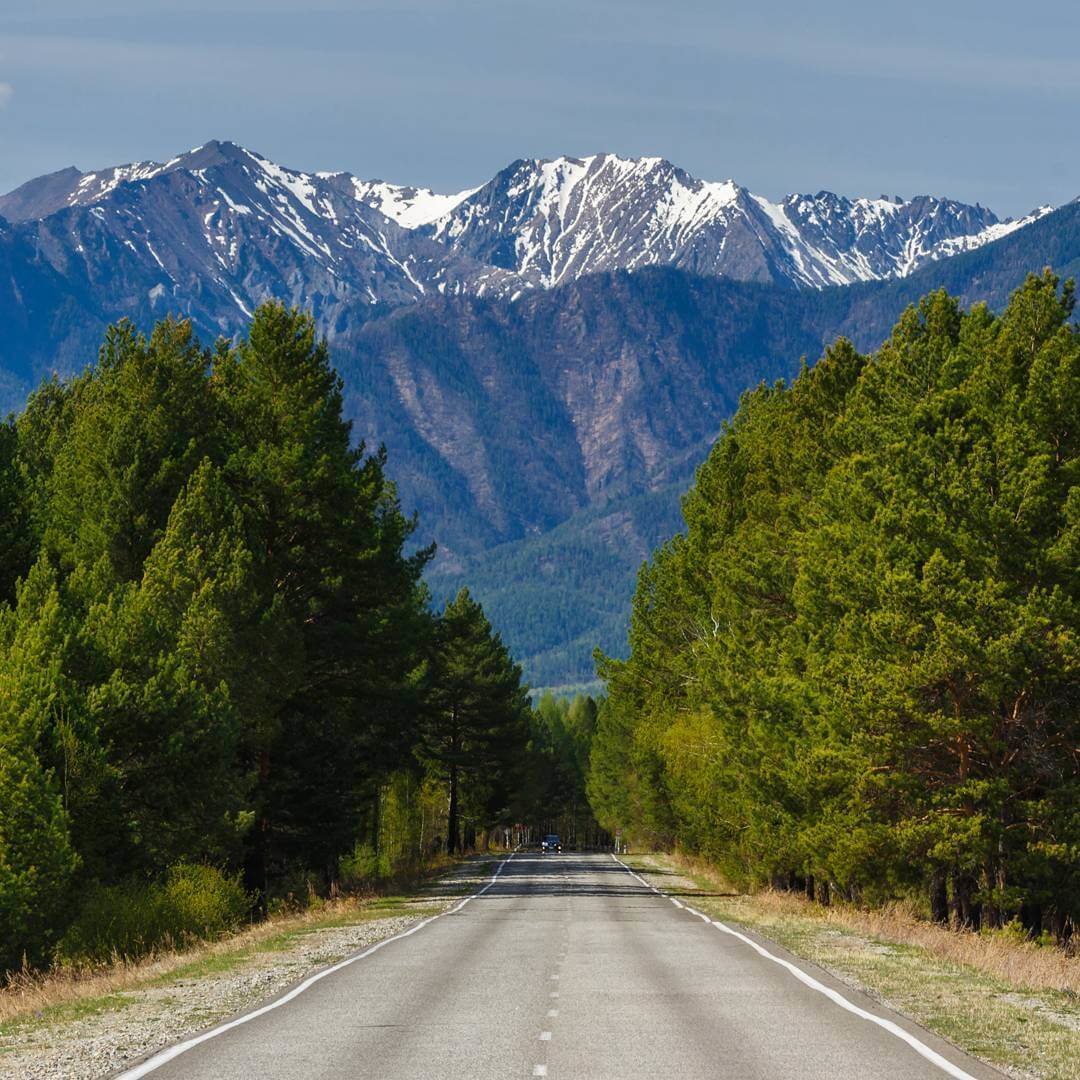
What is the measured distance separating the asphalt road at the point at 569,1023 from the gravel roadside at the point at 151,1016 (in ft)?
2.24

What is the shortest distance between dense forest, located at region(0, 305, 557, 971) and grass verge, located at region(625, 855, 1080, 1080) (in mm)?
12527

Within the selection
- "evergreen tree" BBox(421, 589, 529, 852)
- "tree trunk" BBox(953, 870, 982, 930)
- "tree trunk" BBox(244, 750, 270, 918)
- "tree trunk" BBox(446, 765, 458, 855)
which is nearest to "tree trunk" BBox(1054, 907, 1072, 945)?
"tree trunk" BBox(953, 870, 982, 930)

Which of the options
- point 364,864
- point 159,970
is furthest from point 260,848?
point 364,864

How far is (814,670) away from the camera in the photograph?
3666 centimetres

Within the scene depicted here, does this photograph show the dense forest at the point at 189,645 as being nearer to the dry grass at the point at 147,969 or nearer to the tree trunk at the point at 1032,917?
the dry grass at the point at 147,969

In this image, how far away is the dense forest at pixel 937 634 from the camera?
31.2 m

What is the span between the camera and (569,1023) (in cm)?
1702

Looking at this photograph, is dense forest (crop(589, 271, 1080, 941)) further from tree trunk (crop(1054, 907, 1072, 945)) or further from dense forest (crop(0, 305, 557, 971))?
dense forest (crop(0, 305, 557, 971))

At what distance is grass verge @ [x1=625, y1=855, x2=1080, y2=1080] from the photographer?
15.9 meters

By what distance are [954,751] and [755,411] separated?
784 inches

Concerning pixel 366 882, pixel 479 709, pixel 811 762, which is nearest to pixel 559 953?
pixel 811 762

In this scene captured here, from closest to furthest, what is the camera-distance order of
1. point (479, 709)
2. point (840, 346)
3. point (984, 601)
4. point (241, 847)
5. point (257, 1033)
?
point (257, 1033) → point (984, 601) → point (241, 847) → point (840, 346) → point (479, 709)

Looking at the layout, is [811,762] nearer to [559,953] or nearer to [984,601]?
[984,601]

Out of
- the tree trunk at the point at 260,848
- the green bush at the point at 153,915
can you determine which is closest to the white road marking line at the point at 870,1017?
the green bush at the point at 153,915
